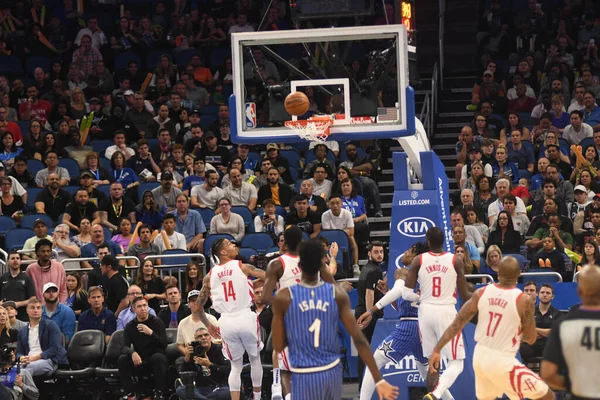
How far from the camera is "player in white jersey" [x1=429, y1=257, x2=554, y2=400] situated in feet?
32.9

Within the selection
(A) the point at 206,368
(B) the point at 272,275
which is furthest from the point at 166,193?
(B) the point at 272,275

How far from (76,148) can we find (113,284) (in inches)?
201

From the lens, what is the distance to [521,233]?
17469 mm

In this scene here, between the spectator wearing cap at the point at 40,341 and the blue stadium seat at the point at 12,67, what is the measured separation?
32.3ft

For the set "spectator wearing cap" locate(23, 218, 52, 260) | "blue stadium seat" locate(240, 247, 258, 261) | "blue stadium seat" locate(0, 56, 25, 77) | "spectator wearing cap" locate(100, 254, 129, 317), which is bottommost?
"spectator wearing cap" locate(100, 254, 129, 317)

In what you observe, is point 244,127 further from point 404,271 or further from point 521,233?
point 521,233

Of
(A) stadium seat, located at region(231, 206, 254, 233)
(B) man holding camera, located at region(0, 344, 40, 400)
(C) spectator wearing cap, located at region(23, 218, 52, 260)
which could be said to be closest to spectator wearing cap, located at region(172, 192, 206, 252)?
(A) stadium seat, located at region(231, 206, 254, 233)

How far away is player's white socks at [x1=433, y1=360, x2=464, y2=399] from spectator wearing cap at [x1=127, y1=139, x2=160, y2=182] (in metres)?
9.06

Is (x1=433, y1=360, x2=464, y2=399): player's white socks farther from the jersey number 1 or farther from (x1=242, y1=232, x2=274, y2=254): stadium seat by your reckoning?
(x1=242, y1=232, x2=274, y2=254): stadium seat

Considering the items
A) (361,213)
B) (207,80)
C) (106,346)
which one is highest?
(207,80)

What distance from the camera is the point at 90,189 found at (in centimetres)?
1878

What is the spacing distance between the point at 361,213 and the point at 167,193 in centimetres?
315

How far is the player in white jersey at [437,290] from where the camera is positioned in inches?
476

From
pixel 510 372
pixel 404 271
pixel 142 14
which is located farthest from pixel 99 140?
pixel 510 372
